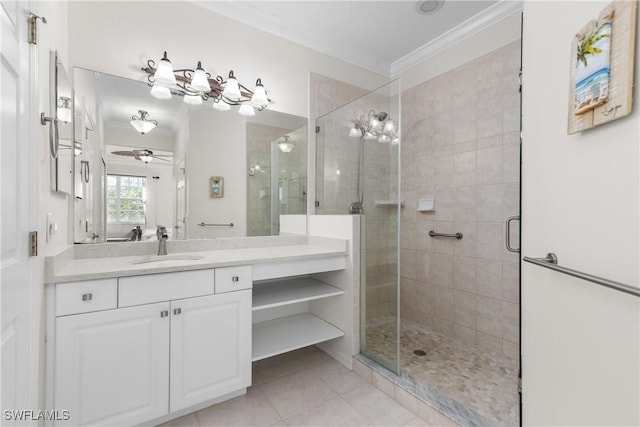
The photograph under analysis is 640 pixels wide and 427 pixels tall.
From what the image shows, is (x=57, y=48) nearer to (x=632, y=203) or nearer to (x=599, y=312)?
(x=632, y=203)

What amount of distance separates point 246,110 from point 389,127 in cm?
115

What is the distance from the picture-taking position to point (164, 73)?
1.91 meters

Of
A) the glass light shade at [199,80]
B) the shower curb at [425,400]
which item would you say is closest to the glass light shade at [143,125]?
the glass light shade at [199,80]

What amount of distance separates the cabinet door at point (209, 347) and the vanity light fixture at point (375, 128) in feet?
4.89

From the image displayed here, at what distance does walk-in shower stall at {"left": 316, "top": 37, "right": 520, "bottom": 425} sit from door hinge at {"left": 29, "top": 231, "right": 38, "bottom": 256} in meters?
1.77

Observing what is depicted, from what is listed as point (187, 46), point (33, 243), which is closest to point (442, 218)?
point (187, 46)

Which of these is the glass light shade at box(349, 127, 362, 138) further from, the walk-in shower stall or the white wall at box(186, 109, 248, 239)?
the white wall at box(186, 109, 248, 239)

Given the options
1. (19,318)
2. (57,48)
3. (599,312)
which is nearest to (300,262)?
(19,318)

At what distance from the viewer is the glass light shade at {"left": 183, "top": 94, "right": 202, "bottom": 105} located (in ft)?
6.89

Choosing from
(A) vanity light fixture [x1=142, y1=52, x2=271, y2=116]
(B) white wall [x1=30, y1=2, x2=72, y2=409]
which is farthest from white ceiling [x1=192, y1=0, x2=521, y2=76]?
(B) white wall [x1=30, y1=2, x2=72, y2=409]

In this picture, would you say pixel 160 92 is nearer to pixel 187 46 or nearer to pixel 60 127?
pixel 187 46

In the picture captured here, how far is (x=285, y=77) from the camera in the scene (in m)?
2.55

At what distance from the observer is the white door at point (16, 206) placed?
0.89m

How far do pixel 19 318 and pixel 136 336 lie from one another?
0.50 meters
